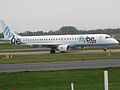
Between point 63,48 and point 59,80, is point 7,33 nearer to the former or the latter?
point 63,48

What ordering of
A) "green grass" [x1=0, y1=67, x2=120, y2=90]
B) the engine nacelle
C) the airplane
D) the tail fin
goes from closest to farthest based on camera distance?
"green grass" [x1=0, y1=67, x2=120, y2=90]
the engine nacelle
the airplane
the tail fin

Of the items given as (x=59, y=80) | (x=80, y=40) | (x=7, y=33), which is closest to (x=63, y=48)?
(x=80, y=40)

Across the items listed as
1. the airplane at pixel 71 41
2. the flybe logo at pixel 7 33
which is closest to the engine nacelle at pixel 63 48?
the airplane at pixel 71 41

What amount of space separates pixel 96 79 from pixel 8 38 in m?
45.2

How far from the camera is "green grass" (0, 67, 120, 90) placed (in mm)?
19241

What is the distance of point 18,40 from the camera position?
62906mm

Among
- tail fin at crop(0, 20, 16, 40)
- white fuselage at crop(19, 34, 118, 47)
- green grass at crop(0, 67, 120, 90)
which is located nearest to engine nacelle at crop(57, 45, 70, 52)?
white fuselage at crop(19, 34, 118, 47)

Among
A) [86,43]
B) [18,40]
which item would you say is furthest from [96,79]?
[18,40]

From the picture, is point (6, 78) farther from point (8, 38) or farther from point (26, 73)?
point (8, 38)

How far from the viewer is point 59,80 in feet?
72.7

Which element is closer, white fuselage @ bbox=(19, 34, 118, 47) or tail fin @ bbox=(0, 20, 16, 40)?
white fuselage @ bbox=(19, 34, 118, 47)

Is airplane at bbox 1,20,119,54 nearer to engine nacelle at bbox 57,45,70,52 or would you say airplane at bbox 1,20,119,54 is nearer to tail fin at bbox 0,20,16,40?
engine nacelle at bbox 57,45,70,52

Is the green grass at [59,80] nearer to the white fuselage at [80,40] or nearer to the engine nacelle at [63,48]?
the engine nacelle at [63,48]

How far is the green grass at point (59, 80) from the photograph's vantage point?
19241 millimetres
